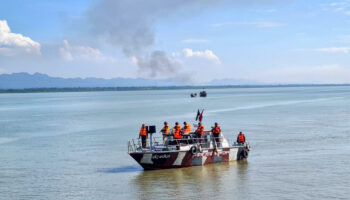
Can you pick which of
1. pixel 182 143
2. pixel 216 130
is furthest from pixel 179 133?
pixel 216 130

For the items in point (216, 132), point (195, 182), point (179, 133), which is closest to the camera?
point (195, 182)

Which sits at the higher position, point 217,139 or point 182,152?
point 217,139

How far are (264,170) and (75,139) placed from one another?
24759 mm

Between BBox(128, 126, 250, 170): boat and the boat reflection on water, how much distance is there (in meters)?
0.41

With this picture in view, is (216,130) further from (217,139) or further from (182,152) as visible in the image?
(182,152)

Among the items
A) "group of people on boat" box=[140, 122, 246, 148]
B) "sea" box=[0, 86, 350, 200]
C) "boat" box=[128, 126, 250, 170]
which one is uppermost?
"group of people on boat" box=[140, 122, 246, 148]

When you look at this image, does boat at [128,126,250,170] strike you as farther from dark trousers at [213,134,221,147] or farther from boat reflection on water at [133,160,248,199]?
boat reflection on water at [133,160,248,199]

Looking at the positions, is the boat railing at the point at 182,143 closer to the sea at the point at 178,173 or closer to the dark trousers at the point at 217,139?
the dark trousers at the point at 217,139

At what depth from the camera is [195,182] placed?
26703mm

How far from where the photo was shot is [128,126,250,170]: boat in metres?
29.2

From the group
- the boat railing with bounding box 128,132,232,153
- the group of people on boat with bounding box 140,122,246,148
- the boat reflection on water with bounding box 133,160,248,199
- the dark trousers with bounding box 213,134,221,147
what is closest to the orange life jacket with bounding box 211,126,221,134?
the group of people on boat with bounding box 140,122,246,148

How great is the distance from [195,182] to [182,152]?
322 centimetres

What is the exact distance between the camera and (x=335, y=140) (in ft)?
137

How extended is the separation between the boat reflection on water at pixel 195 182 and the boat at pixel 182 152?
1.36 feet
